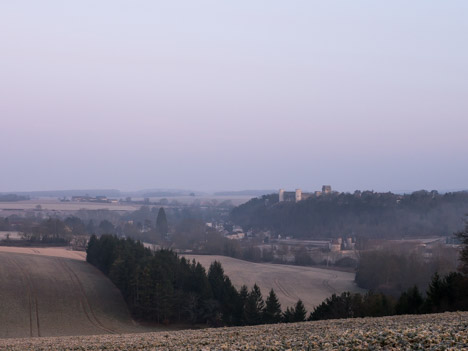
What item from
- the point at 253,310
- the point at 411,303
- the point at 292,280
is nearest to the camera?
the point at 411,303

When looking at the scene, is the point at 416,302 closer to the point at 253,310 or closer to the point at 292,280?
the point at 253,310

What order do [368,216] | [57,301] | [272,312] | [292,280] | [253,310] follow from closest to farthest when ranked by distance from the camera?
[272,312], [253,310], [57,301], [292,280], [368,216]

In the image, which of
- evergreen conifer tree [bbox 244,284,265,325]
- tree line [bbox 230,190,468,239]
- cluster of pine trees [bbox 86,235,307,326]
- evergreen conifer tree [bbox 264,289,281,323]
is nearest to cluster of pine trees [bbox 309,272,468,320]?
cluster of pine trees [bbox 86,235,307,326]

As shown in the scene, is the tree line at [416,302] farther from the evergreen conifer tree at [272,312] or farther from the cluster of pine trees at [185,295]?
the evergreen conifer tree at [272,312]

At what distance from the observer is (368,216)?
15388 centimetres

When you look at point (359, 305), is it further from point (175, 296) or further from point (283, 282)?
point (283, 282)

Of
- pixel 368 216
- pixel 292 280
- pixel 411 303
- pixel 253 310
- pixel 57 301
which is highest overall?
pixel 368 216

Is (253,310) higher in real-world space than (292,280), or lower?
higher

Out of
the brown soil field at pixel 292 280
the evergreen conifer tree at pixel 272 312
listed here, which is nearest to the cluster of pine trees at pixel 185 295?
the evergreen conifer tree at pixel 272 312

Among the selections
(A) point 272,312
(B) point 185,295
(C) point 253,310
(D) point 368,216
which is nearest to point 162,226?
(D) point 368,216

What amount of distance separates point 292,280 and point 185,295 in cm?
2607

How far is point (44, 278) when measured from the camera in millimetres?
58812

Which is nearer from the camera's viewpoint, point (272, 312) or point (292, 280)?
point (272, 312)

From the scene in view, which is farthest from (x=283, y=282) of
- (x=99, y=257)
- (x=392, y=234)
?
(x=392, y=234)
